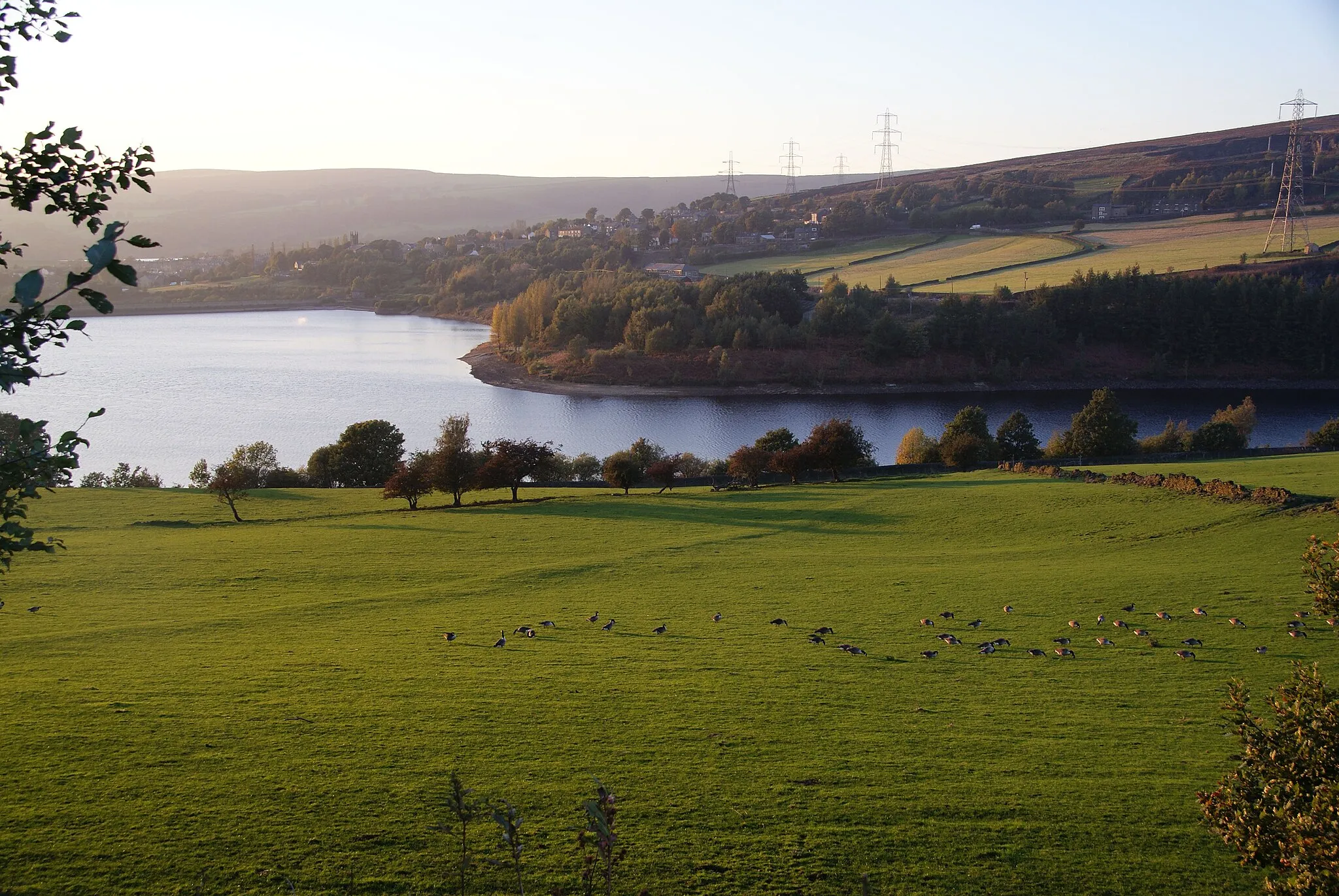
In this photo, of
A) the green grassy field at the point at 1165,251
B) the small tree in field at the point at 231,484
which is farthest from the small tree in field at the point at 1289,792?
the green grassy field at the point at 1165,251

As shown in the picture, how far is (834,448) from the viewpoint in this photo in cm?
3800

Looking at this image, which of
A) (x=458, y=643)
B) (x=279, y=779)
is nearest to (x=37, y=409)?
(x=458, y=643)

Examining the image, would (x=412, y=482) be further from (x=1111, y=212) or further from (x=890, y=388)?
(x=1111, y=212)

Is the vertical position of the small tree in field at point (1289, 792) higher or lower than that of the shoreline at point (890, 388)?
lower

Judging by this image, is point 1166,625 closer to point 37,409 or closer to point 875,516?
point 875,516

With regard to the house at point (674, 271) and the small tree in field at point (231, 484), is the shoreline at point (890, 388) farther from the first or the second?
the small tree in field at point (231, 484)

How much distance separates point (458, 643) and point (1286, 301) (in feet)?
305

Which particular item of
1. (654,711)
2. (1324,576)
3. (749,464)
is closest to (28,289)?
(1324,576)

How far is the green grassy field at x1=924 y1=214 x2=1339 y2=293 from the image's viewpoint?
10269cm

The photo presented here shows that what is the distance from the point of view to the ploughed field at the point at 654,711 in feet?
27.8

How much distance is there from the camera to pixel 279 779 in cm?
986

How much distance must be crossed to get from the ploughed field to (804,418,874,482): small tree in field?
13.1 metres

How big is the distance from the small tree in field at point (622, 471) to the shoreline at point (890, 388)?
157 ft

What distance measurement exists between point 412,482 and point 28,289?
3175 centimetres
